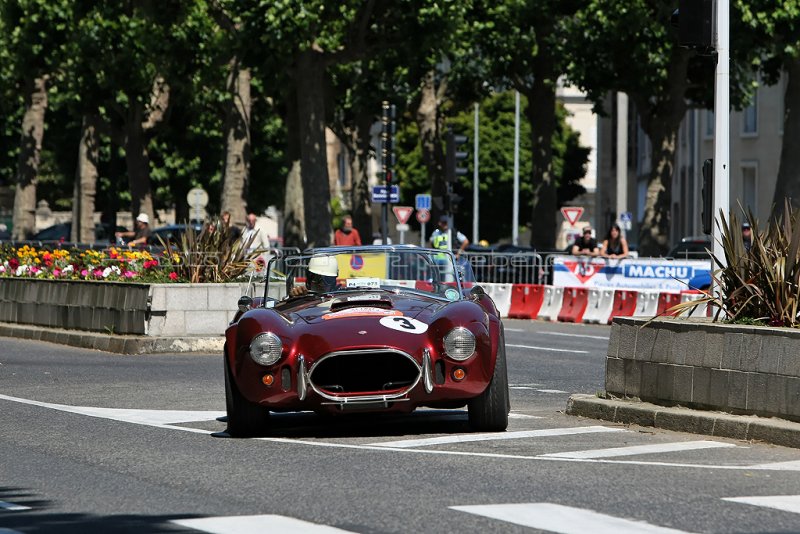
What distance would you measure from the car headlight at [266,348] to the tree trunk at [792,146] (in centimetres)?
2774

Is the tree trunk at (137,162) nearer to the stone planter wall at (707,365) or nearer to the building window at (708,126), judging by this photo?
the building window at (708,126)

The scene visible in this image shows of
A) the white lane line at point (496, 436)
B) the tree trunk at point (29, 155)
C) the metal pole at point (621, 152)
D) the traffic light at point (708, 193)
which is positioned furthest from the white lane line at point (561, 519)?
the tree trunk at point (29, 155)

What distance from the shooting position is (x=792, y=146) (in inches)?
1511

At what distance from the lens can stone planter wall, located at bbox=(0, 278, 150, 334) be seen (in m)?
23.2

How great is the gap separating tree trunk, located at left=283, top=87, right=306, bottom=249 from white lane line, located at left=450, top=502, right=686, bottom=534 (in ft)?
117

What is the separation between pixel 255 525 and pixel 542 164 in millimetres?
37495

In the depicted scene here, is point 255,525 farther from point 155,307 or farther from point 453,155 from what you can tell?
point 453,155

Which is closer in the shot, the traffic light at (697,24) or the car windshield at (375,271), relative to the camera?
the car windshield at (375,271)

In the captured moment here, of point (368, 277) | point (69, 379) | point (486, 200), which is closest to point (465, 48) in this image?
point (69, 379)

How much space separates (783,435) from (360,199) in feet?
139

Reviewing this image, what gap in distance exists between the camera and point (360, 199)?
53719 millimetres

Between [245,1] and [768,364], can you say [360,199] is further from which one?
[768,364]

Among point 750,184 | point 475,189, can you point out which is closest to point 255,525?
point 750,184

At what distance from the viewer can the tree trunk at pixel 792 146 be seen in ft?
126
